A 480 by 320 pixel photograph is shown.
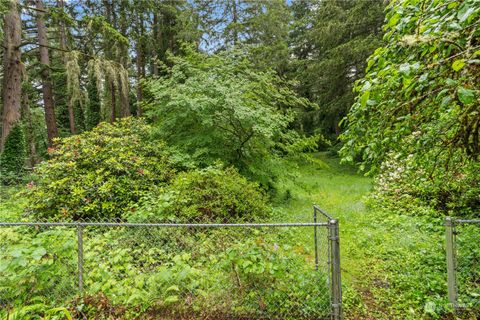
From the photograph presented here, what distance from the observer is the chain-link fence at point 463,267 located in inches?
102

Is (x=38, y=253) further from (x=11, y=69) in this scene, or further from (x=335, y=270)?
(x=11, y=69)

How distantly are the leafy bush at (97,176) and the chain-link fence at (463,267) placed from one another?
431 cm

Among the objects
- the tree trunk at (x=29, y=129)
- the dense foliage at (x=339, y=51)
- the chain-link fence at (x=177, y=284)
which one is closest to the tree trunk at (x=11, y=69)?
the tree trunk at (x=29, y=129)

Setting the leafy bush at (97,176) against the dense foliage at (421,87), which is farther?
the leafy bush at (97,176)

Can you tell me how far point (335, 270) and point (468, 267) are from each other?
201 cm

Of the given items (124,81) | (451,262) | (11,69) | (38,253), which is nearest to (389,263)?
(451,262)

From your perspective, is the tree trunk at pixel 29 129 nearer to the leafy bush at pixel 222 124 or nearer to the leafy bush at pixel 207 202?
the leafy bush at pixel 222 124

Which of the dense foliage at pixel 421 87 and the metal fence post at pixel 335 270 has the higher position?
the dense foliage at pixel 421 87

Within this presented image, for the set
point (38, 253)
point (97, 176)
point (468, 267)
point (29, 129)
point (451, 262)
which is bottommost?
point (468, 267)

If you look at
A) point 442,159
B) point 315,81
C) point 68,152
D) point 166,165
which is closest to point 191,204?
point 166,165

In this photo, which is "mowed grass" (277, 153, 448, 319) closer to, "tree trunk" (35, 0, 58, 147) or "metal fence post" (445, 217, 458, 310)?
"metal fence post" (445, 217, 458, 310)

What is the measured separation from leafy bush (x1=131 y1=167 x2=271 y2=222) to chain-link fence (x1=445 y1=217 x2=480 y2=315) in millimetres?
2308

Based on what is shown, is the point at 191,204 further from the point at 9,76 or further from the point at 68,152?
the point at 9,76

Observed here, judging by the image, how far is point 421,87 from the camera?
1993 millimetres
